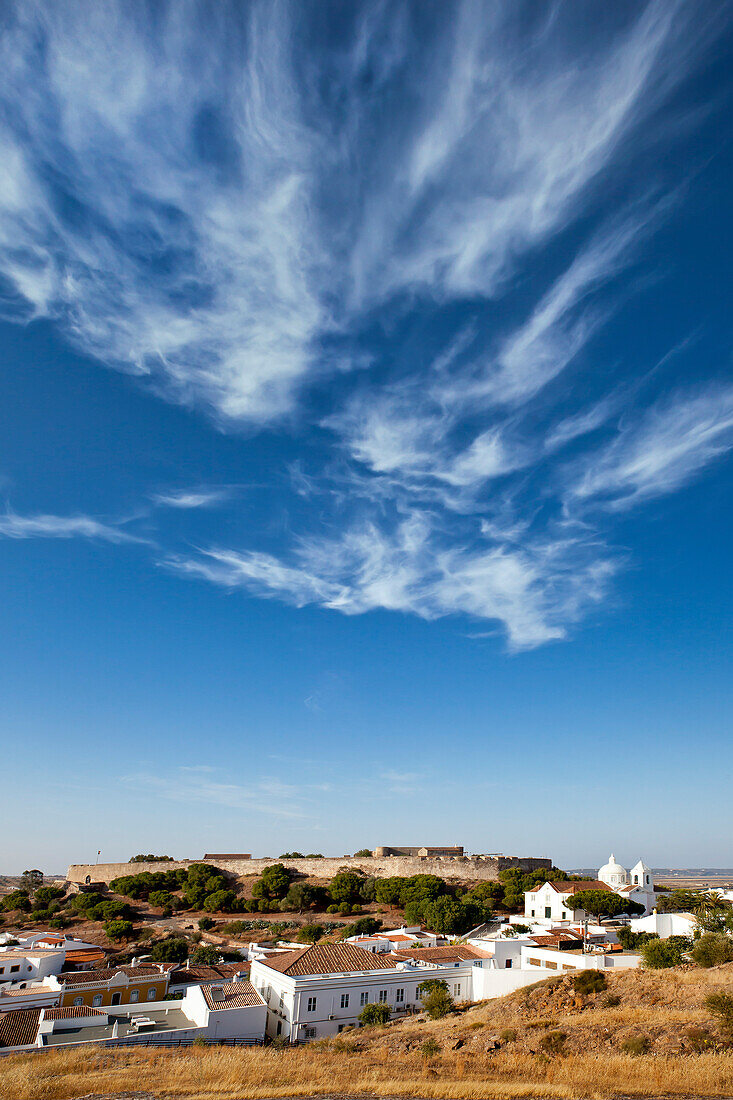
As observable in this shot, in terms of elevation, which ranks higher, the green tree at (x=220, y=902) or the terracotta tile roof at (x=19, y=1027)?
the green tree at (x=220, y=902)

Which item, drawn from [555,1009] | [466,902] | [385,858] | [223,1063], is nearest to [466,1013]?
[555,1009]

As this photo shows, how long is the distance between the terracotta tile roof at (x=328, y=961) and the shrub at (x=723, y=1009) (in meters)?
15.9

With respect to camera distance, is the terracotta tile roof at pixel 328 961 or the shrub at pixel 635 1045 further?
the terracotta tile roof at pixel 328 961

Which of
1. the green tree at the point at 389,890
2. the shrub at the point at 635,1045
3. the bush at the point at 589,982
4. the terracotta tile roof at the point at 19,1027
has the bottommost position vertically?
the terracotta tile roof at the point at 19,1027

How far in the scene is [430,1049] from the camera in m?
18.0

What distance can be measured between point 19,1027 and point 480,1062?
18.7 meters

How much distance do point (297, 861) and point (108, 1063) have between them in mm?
51167

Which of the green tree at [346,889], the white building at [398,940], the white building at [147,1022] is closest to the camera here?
the white building at [147,1022]

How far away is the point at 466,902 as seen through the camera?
47312mm

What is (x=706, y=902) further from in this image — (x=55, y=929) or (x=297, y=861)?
(x=55, y=929)

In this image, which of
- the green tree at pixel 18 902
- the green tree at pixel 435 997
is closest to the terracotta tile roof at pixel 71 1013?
the green tree at pixel 435 997

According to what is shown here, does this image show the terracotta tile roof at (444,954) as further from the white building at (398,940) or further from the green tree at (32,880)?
the green tree at (32,880)

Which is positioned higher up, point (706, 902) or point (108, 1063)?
point (706, 902)

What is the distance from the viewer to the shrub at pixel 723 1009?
1597 cm
